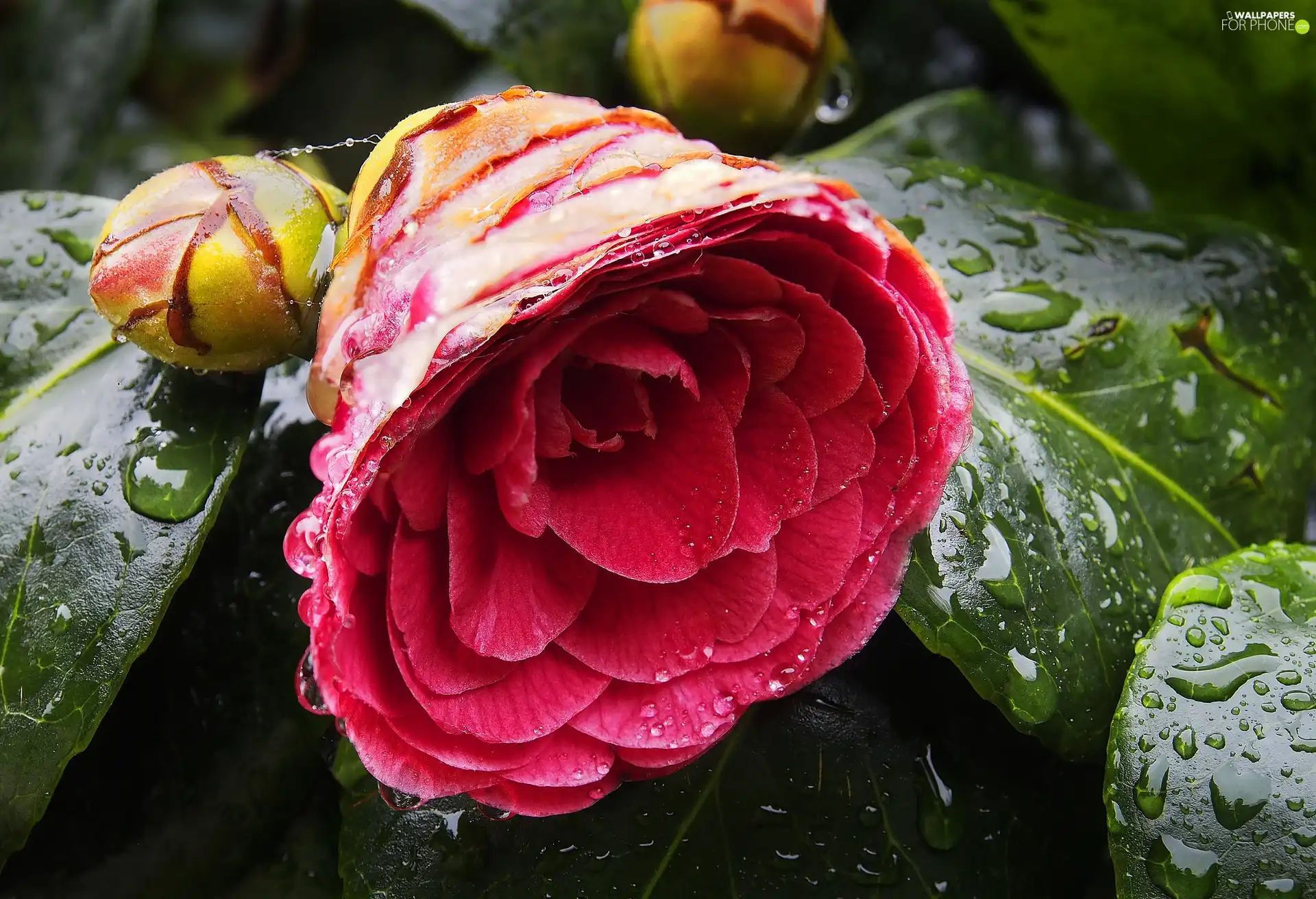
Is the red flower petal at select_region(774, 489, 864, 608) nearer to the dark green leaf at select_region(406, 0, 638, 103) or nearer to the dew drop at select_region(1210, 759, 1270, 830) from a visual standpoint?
the dew drop at select_region(1210, 759, 1270, 830)

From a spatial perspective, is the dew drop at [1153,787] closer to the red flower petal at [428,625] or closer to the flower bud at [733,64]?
the red flower petal at [428,625]

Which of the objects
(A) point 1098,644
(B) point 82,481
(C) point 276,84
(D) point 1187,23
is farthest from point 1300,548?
(C) point 276,84

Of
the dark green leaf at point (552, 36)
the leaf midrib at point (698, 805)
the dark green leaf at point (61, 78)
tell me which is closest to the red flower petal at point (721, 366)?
the leaf midrib at point (698, 805)

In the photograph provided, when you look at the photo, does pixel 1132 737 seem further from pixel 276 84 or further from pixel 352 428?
pixel 276 84

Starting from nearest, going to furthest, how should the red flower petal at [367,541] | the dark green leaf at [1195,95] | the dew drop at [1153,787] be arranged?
the red flower petal at [367,541] < the dew drop at [1153,787] < the dark green leaf at [1195,95]

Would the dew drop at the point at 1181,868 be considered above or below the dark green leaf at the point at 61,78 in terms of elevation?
below

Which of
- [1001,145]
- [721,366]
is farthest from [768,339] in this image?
[1001,145]

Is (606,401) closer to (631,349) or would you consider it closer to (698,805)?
(631,349)
